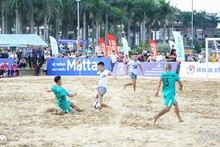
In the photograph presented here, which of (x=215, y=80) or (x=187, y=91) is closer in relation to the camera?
(x=187, y=91)

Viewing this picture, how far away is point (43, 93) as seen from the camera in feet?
61.2

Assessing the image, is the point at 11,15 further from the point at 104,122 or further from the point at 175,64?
the point at 104,122

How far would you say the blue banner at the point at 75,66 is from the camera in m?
31.1

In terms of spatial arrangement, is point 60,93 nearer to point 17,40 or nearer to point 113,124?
point 113,124

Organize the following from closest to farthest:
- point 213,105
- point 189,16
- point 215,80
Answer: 1. point 213,105
2. point 215,80
3. point 189,16

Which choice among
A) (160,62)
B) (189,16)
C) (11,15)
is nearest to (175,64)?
(160,62)

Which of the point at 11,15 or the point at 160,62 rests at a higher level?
the point at 11,15

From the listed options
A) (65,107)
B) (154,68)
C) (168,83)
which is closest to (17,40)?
(154,68)

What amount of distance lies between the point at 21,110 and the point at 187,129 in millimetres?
5406

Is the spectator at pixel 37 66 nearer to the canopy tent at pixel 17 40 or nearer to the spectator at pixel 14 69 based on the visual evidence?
the spectator at pixel 14 69

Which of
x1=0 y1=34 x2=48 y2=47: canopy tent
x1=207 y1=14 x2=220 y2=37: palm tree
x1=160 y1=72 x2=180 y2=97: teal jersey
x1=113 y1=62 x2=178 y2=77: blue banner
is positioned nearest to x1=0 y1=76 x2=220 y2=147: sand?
x1=160 y1=72 x2=180 y2=97: teal jersey

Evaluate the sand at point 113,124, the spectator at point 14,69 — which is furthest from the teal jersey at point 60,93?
the spectator at point 14,69

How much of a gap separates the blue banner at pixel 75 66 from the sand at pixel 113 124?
14.1 meters

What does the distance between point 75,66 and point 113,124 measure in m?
21.0
